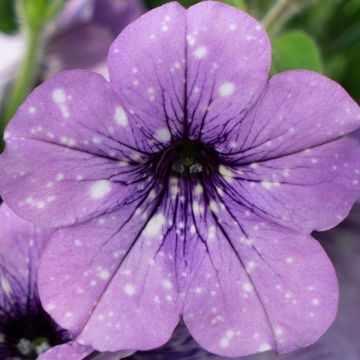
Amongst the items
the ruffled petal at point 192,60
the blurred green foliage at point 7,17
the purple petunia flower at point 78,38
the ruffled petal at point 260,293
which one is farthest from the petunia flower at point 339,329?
the blurred green foliage at point 7,17

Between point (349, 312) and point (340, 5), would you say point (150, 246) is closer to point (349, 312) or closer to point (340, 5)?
point (349, 312)

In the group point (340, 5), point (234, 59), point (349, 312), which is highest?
point (340, 5)

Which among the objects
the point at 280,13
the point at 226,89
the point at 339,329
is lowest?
the point at 339,329

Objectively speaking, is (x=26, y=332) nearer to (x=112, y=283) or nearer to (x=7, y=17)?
(x=112, y=283)

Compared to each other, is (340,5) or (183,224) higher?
(340,5)

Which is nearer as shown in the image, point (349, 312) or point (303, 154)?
point (303, 154)

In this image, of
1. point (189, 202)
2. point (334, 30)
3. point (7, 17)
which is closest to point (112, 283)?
point (189, 202)

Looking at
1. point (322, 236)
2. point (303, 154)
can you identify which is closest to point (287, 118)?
point (303, 154)
